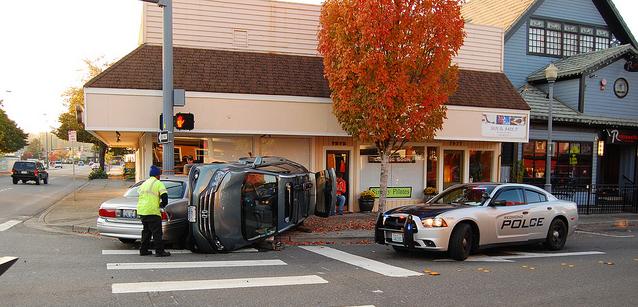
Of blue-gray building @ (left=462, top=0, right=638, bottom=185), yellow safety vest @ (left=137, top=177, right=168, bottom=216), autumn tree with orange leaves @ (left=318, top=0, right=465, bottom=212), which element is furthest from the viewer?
blue-gray building @ (left=462, top=0, right=638, bottom=185)

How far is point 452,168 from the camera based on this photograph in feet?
56.2

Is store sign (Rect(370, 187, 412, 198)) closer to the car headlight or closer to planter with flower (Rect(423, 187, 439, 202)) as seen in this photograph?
planter with flower (Rect(423, 187, 439, 202))

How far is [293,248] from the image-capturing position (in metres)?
9.41

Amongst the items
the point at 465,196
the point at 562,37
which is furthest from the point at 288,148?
the point at 562,37

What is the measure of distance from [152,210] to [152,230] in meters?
0.38

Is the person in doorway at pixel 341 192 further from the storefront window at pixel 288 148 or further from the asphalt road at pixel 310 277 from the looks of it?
the asphalt road at pixel 310 277

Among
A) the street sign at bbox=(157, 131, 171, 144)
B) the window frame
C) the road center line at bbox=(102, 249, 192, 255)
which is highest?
the window frame

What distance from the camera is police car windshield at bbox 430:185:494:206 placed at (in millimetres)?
8906

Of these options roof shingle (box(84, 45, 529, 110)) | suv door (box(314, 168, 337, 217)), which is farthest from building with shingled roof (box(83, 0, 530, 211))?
suv door (box(314, 168, 337, 217))

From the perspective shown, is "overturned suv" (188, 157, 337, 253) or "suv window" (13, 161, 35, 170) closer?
"overturned suv" (188, 157, 337, 253)

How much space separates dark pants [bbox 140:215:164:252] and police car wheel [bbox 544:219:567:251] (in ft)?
25.7

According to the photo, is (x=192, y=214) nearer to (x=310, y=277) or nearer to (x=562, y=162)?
(x=310, y=277)

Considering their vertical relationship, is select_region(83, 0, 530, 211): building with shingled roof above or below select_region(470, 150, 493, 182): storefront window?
above

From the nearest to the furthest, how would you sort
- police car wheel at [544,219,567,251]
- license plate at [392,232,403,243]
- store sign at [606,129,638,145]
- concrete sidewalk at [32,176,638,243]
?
license plate at [392,232,403,243] < police car wheel at [544,219,567,251] < concrete sidewalk at [32,176,638,243] < store sign at [606,129,638,145]
